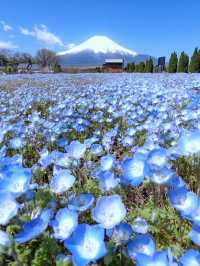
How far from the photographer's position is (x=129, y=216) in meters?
1.61

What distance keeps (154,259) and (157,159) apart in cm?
37

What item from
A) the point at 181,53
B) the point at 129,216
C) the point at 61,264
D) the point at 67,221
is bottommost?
the point at 181,53

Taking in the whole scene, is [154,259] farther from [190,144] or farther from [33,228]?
[190,144]

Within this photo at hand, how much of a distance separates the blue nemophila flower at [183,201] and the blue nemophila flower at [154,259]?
16cm

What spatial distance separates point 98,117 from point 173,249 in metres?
3.61

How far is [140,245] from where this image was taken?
3.61 feet

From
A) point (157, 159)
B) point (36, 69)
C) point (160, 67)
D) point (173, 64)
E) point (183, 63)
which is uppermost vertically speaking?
point (157, 159)

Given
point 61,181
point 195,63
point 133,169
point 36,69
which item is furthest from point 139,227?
point 36,69

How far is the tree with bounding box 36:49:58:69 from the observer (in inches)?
2517

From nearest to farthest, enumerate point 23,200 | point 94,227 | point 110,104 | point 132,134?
point 94,227, point 23,200, point 132,134, point 110,104

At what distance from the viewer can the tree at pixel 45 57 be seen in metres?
63.9

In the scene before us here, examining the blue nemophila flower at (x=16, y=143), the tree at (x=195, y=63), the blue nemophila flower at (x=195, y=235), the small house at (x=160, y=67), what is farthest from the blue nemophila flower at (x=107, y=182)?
the small house at (x=160, y=67)

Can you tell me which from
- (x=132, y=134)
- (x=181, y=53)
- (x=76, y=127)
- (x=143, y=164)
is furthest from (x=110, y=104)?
(x=181, y=53)

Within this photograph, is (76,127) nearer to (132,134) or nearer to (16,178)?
(132,134)
